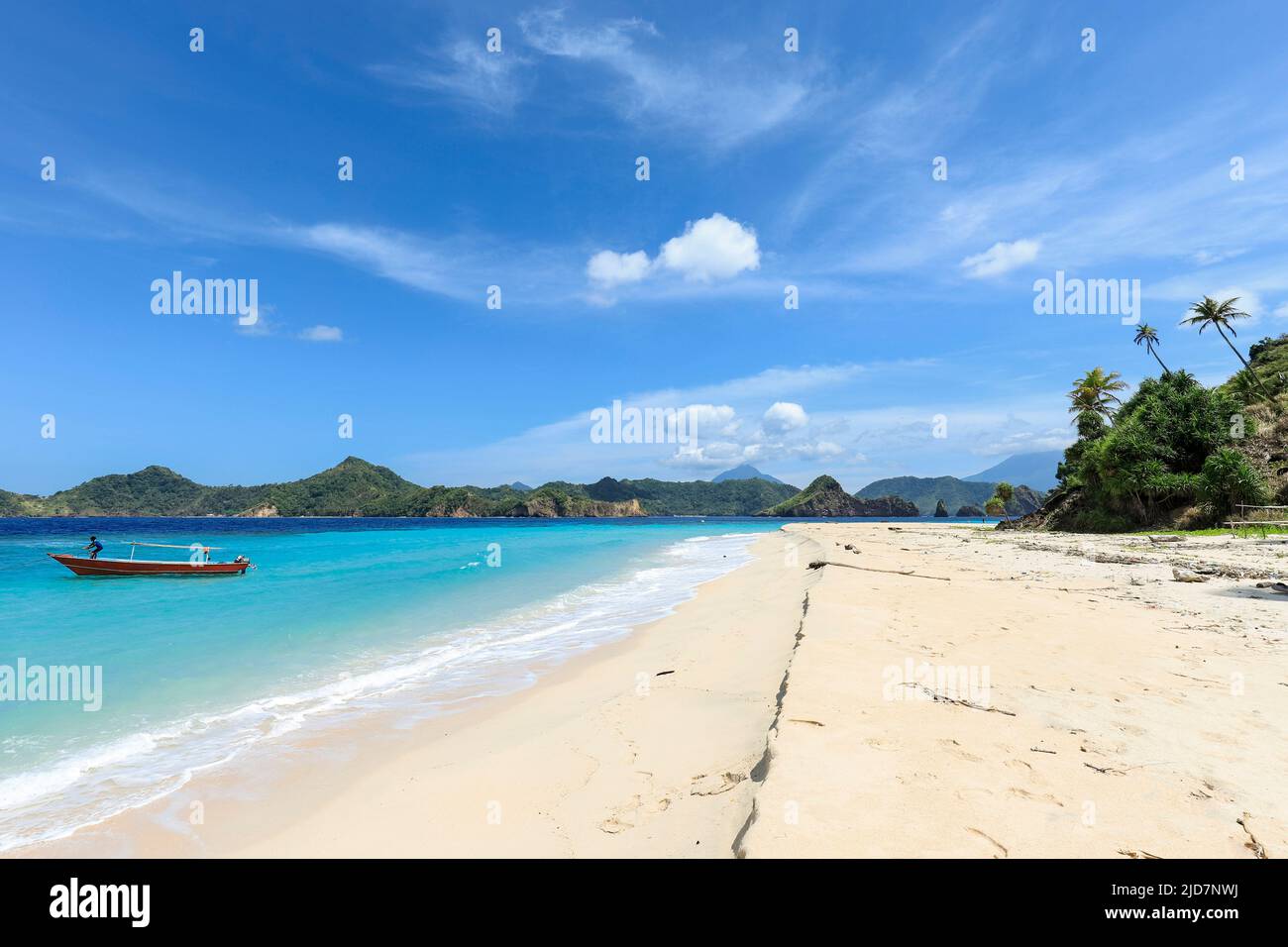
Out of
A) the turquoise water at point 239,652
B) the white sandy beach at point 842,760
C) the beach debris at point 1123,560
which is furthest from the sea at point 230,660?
the beach debris at point 1123,560

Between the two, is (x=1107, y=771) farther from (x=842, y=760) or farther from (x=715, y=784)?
(x=715, y=784)

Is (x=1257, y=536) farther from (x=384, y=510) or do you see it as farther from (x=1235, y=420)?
(x=384, y=510)

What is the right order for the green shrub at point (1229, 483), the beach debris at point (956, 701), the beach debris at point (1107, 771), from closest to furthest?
1. the beach debris at point (1107, 771)
2. the beach debris at point (956, 701)
3. the green shrub at point (1229, 483)

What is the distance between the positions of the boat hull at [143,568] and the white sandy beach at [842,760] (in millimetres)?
29770

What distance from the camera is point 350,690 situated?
30.3 feet

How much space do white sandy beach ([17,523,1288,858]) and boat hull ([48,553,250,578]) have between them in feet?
97.7

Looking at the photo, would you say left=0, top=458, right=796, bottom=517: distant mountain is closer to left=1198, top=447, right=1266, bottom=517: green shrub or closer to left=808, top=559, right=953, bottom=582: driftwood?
left=808, top=559, right=953, bottom=582: driftwood

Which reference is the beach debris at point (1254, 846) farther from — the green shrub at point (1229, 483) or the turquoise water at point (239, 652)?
the green shrub at point (1229, 483)

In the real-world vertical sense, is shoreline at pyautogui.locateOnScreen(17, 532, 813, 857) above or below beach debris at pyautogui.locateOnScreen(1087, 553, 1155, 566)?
below

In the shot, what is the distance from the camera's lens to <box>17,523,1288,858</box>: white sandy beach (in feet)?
11.0

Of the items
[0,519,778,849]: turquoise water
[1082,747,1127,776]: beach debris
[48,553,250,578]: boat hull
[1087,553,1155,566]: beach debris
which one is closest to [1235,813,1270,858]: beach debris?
[1082,747,1127,776]: beach debris

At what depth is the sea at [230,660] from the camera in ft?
21.3
